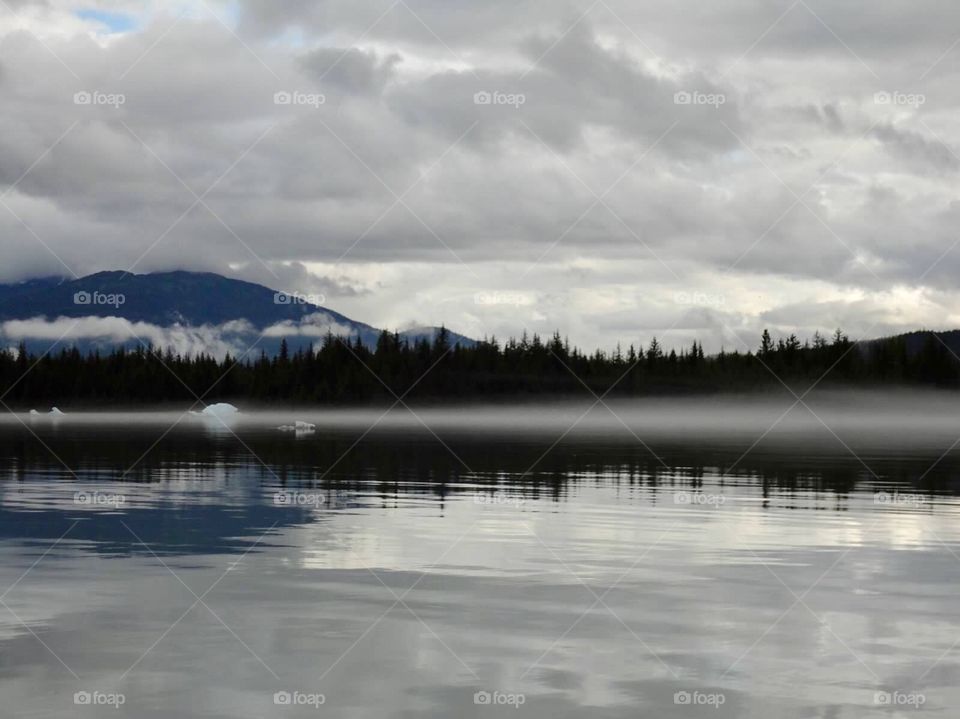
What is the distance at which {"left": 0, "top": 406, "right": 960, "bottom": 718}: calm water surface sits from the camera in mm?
17641

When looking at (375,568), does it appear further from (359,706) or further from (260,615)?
(359,706)

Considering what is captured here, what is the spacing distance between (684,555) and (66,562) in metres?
13.1

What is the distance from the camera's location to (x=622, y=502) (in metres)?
44.0

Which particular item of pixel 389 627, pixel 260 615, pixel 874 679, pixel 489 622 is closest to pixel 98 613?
pixel 260 615

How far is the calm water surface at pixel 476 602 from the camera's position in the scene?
57.9 feet

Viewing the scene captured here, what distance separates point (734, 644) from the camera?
20688 millimetres

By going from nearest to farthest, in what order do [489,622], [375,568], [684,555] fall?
[489,622] → [375,568] → [684,555]

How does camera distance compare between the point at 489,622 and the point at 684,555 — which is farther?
the point at 684,555

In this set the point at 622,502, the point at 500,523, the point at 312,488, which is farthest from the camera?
the point at 312,488

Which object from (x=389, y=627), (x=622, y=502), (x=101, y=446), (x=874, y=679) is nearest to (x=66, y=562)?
(x=389, y=627)

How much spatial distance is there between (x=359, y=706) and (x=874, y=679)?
690 cm

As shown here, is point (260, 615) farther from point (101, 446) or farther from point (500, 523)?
point (101, 446)

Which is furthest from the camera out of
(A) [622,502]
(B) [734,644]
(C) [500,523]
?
(A) [622,502]

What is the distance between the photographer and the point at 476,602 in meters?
24.0
